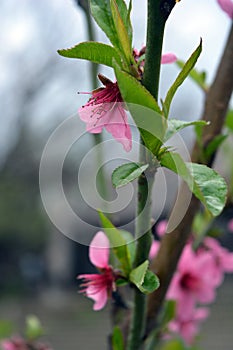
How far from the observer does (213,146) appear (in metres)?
0.51

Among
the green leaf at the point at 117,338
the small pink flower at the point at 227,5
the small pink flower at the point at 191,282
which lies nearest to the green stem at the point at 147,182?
the green leaf at the point at 117,338

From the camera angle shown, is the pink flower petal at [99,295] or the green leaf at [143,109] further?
the pink flower petal at [99,295]

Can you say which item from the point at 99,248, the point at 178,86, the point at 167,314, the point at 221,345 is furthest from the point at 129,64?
the point at 221,345

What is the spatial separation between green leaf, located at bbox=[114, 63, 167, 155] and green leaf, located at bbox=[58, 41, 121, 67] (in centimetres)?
4

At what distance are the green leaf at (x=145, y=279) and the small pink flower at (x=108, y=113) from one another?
74 millimetres

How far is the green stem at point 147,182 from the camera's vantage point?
0.30 meters

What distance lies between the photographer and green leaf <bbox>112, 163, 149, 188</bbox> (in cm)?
31

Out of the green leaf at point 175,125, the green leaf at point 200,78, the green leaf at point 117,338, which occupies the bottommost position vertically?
the green leaf at point 117,338

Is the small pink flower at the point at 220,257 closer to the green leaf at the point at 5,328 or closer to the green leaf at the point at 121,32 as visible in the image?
the green leaf at the point at 5,328

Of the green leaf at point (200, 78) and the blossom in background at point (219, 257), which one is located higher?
the green leaf at point (200, 78)

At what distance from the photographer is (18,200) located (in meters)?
12.6

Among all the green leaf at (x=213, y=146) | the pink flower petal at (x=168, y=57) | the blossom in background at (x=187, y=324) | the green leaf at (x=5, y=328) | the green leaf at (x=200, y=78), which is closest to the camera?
the pink flower petal at (x=168, y=57)

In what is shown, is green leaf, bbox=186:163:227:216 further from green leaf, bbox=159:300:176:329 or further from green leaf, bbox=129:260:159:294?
green leaf, bbox=159:300:176:329

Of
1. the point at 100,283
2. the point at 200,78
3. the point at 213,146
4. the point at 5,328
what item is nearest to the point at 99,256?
the point at 100,283
